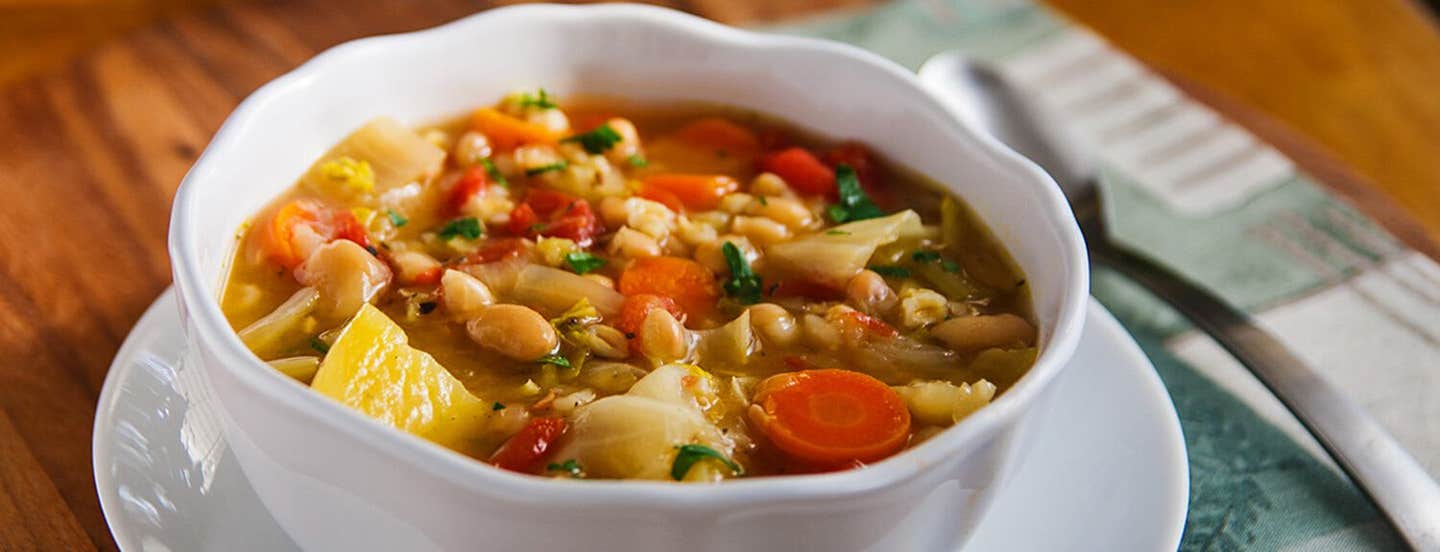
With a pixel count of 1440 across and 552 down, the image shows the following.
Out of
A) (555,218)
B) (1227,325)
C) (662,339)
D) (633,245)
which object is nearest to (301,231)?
(555,218)

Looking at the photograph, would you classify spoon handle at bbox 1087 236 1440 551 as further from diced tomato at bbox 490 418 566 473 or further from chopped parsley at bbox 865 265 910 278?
diced tomato at bbox 490 418 566 473

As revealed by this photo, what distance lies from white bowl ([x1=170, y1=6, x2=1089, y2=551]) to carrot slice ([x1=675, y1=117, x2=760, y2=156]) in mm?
88

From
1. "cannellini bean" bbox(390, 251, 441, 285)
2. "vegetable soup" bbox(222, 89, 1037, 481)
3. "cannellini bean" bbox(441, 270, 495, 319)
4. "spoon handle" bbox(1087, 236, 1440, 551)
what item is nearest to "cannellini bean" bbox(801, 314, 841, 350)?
"vegetable soup" bbox(222, 89, 1037, 481)

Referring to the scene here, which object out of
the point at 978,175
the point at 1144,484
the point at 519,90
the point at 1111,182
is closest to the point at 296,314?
the point at 519,90

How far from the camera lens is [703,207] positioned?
243cm

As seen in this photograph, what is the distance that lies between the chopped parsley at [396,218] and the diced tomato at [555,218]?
17cm

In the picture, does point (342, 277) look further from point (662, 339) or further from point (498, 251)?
point (662, 339)

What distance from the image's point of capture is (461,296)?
6.77 ft

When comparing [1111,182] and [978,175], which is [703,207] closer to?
[978,175]

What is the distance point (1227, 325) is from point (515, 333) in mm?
1317

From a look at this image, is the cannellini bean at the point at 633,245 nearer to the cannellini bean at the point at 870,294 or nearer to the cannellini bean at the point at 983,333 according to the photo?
the cannellini bean at the point at 870,294

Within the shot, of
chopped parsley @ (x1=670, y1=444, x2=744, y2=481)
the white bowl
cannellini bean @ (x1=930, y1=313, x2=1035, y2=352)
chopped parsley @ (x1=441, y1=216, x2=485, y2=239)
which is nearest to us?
the white bowl

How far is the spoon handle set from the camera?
2.14 metres

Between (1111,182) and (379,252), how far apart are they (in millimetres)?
1659
